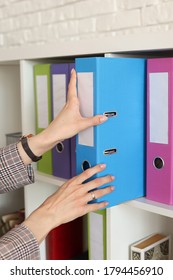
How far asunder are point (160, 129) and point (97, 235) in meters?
0.39

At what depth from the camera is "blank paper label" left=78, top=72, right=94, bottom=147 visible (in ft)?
3.07

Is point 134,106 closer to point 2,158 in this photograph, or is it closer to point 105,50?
point 105,50

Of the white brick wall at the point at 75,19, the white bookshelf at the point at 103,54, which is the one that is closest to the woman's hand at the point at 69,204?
the white bookshelf at the point at 103,54

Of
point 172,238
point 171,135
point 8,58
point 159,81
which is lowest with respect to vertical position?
point 172,238

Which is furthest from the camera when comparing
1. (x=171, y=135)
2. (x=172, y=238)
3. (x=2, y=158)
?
(x=172, y=238)

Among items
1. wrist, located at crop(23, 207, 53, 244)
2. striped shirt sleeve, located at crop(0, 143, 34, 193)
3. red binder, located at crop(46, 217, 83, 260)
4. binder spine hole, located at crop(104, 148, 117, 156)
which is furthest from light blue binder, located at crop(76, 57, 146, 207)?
red binder, located at crop(46, 217, 83, 260)

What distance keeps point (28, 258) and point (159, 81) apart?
0.53m

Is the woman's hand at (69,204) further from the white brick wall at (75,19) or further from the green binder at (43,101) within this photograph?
the white brick wall at (75,19)

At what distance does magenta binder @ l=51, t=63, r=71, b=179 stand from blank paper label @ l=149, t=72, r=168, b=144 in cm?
29

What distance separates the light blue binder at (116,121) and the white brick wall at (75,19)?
58 cm

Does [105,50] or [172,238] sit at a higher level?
[105,50]

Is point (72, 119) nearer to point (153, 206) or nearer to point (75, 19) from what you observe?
point (153, 206)

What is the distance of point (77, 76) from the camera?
3.17 ft

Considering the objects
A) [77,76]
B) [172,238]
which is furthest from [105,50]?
[172,238]
